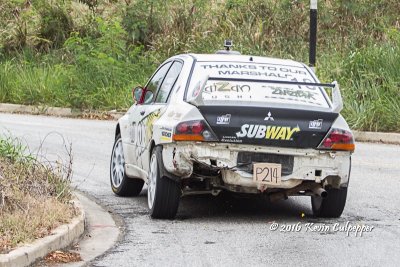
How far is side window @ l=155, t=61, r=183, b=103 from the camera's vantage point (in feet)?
38.7

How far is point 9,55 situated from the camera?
29797mm

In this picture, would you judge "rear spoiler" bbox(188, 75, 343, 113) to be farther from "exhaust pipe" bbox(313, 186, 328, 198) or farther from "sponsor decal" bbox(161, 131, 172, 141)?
"exhaust pipe" bbox(313, 186, 328, 198)

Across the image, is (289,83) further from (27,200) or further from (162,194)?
(27,200)

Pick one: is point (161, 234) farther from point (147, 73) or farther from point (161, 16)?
point (161, 16)

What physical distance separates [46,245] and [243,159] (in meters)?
2.47

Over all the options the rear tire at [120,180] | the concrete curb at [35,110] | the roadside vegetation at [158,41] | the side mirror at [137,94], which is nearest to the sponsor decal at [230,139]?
the side mirror at [137,94]

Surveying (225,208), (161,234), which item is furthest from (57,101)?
(161,234)

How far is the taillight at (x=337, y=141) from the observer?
1068 centimetres

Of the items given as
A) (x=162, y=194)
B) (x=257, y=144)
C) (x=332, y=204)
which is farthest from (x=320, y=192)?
(x=162, y=194)

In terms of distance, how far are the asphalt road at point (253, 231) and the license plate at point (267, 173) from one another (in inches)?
18.0

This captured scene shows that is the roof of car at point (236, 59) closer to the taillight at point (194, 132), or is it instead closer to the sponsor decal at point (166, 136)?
the sponsor decal at point (166, 136)

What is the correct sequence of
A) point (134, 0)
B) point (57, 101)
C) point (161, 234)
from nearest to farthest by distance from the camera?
point (161, 234)
point (57, 101)
point (134, 0)

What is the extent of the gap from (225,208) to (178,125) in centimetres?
169

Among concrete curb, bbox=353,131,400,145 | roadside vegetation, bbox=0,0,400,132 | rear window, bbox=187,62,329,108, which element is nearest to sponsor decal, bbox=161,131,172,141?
rear window, bbox=187,62,329,108
